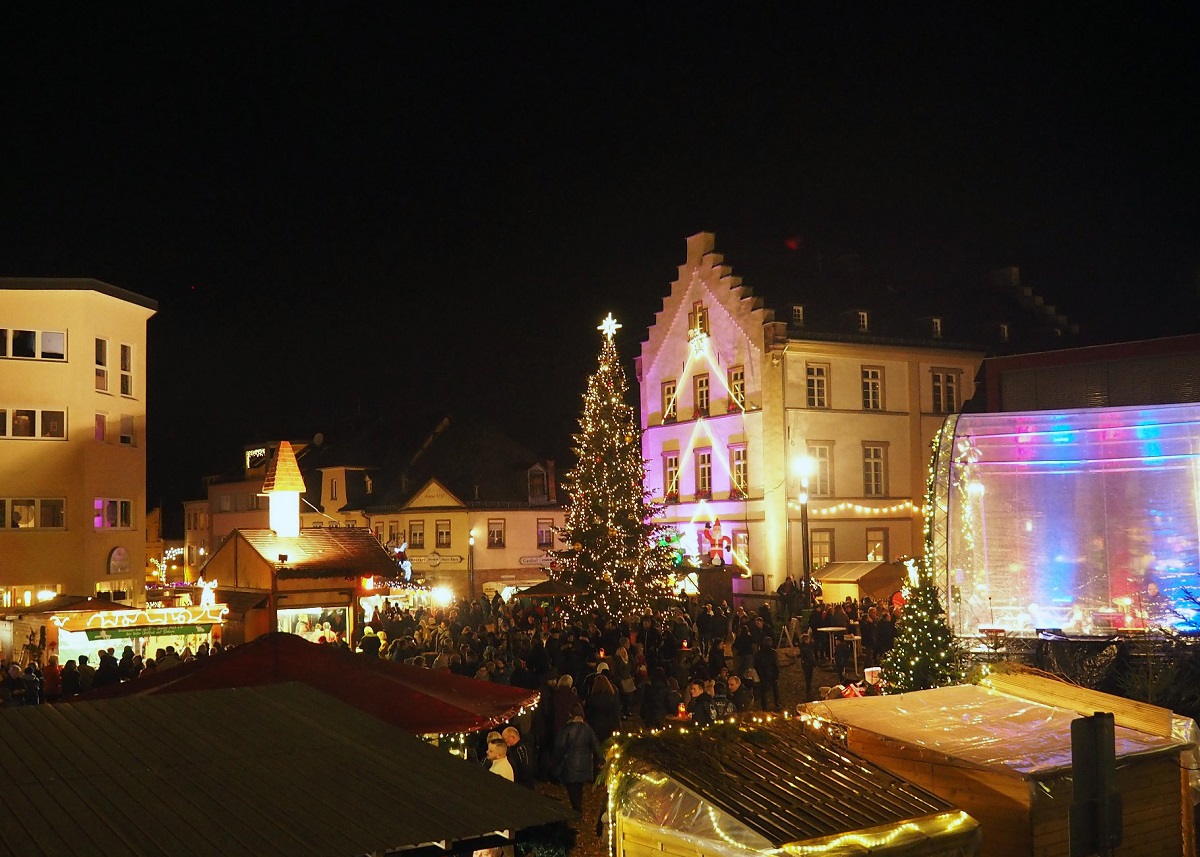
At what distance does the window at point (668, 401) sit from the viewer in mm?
44812

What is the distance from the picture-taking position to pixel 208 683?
10.2m

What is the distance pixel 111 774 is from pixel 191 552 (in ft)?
222

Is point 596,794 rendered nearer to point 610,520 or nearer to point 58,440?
point 610,520

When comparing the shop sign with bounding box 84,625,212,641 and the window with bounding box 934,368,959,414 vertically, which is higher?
the window with bounding box 934,368,959,414

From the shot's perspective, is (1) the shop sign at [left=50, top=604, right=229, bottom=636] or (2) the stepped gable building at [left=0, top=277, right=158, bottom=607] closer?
(1) the shop sign at [left=50, top=604, right=229, bottom=636]

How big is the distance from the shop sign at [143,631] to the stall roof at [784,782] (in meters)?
14.5

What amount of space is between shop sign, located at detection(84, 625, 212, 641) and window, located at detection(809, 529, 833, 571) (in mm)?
23188

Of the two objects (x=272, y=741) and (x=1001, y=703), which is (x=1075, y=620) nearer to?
(x=1001, y=703)

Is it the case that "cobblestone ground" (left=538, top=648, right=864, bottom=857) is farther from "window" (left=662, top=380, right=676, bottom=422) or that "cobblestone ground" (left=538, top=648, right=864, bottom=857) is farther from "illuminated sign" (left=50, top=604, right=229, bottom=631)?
"window" (left=662, top=380, right=676, bottom=422)

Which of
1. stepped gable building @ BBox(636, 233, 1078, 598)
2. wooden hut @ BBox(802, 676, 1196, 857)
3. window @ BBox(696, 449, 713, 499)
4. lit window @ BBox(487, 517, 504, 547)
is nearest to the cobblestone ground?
wooden hut @ BBox(802, 676, 1196, 857)

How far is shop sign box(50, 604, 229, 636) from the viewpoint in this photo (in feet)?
65.1

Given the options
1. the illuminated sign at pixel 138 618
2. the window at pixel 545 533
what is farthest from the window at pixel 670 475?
the illuminated sign at pixel 138 618

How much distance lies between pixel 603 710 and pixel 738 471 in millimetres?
26825

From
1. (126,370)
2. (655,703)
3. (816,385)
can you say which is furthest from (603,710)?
(816,385)
